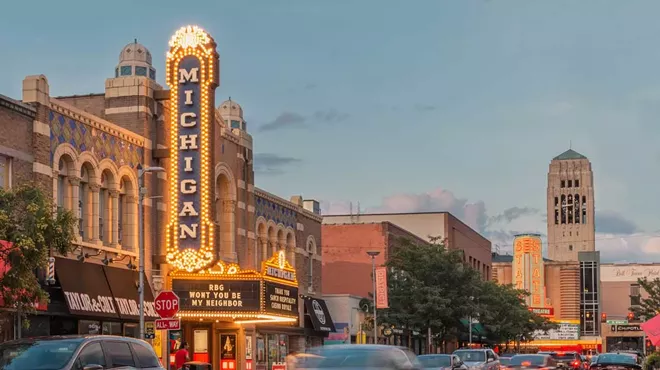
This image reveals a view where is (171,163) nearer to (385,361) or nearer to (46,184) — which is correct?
(46,184)

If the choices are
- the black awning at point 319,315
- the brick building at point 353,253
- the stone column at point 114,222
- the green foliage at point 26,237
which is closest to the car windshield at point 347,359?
the green foliage at point 26,237

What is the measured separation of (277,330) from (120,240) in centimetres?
1496

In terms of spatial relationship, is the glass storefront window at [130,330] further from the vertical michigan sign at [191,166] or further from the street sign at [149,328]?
the vertical michigan sign at [191,166]

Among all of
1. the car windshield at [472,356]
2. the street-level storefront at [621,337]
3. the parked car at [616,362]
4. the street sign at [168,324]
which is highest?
the street sign at [168,324]

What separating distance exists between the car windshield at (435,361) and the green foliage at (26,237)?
1035 centimetres

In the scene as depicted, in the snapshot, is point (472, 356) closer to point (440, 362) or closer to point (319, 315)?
point (440, 362)

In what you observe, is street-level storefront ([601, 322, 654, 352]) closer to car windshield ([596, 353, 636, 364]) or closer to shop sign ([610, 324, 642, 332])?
shop sign ([610, 324, 642, 332])

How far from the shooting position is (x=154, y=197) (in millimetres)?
40250

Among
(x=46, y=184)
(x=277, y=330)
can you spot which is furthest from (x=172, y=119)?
(x=277, y=330)

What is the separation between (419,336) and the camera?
7481 centimetres

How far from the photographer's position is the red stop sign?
35531 mm

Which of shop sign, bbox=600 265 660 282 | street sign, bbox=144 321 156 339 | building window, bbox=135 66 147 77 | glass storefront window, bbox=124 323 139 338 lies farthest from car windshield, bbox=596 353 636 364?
shop sign, bbox=600 265 660 282

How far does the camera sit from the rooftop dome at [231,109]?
59.9 metres

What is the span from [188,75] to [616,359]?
19.3 metres
